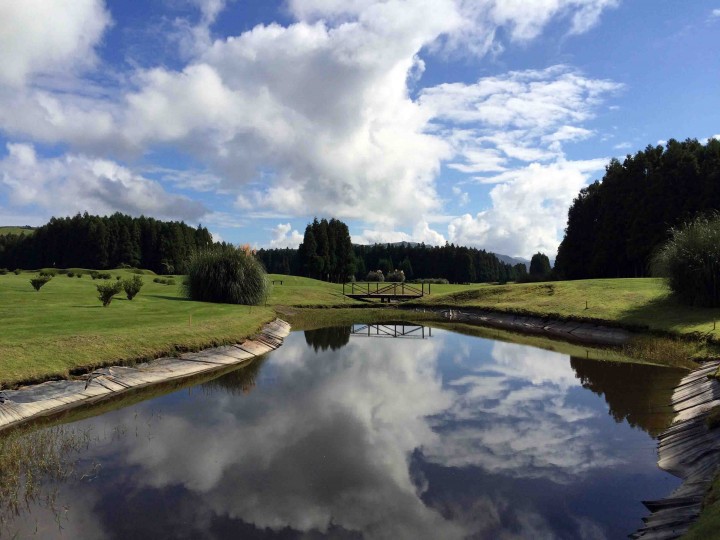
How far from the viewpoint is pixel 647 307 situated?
35.8 m

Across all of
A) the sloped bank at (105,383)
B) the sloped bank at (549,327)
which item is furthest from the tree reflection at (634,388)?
the sloped bank at (105,383)

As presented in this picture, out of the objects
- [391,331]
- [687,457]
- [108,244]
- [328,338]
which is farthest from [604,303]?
[108,244]

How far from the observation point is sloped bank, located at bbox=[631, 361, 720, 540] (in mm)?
8797

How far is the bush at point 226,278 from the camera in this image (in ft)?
138

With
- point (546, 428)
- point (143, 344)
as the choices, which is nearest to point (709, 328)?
point (546, 428)

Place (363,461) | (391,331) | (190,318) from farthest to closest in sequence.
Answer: (391,331) < (190,318) < (363,461)

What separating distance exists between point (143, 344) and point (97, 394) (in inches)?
176

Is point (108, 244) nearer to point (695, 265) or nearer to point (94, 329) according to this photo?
point (94, 329)

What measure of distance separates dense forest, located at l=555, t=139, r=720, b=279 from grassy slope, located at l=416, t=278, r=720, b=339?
1897 cm

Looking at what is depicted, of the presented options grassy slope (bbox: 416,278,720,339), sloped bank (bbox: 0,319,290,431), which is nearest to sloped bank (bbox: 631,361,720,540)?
grassy slope (bbox: 416,278,720,339)

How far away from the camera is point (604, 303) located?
4028 centimetres

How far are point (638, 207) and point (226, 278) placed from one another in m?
56.8

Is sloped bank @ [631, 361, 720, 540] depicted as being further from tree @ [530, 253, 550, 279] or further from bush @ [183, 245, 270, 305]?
tree @ [530, 253, 550, 279]

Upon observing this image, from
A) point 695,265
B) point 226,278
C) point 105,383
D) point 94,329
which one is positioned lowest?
point 105,383
